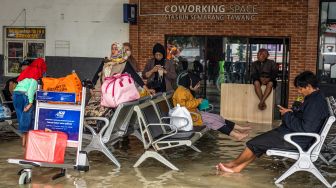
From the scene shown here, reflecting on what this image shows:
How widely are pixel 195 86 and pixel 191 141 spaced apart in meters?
2.13

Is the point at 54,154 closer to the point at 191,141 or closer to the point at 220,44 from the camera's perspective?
the point at 191,141

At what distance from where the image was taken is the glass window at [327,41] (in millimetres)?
13680

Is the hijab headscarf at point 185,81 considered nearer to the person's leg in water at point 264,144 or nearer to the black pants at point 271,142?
the person's leg in water at point 264,144

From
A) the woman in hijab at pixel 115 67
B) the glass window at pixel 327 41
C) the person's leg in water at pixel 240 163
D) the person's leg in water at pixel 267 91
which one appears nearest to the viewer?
the person's leg in water at pixel 240 163

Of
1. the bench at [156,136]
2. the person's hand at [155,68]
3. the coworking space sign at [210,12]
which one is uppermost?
the coworking space sign at [210,12]

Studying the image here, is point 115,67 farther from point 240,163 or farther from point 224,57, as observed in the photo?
point 224,57

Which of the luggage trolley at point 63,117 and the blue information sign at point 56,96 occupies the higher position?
the blue information sign at point 56,96

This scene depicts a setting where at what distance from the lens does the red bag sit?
675 centimetres

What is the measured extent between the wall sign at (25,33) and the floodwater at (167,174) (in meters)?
8.03

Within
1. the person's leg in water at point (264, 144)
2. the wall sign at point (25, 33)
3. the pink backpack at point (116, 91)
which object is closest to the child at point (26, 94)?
the pink backpack at point (116, 91)

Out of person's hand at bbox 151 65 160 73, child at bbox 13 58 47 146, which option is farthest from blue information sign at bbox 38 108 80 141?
person's hand at bbox 151 65 160 73

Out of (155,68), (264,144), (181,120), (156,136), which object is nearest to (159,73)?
(155,68)

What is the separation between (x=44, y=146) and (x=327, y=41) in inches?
358

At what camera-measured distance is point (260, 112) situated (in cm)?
1313
